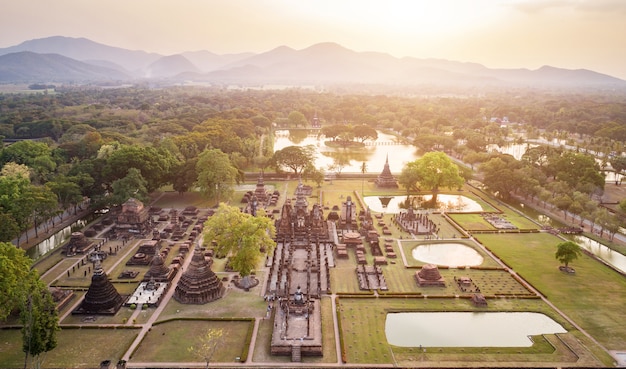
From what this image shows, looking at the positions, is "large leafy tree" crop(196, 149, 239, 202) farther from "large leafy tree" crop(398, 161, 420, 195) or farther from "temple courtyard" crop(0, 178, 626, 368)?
"large leafy tree" crop(398, 161, 420, 195)

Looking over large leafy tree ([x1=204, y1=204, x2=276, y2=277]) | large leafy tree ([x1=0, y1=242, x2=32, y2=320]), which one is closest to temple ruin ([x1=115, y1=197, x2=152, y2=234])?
large leafy tree ([x1=204, y1=204, x2=276, y2=277])

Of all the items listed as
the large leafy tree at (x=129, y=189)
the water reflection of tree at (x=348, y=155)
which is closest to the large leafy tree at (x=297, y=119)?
the water reflection of tree at (x=348, y=155)

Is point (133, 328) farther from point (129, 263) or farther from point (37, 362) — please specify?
point (129, 263)

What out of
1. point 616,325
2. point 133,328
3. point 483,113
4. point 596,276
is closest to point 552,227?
point 596,276

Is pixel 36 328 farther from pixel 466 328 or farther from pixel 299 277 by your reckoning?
pixel 466 328

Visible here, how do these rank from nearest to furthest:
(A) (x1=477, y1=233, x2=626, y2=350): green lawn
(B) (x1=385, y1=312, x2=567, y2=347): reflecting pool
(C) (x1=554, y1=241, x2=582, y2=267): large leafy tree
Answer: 1. (B) (x1=385, y1=312, x2=567, y2=347): reflecting pool
2. (A) (x1=477, y1=233, x2=626, y2=350): green lawn
3. (C) (x1=554, y1=241, x2=582, y2=267): large leafy tree

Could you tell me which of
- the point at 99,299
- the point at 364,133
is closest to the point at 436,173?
the point at 99,299

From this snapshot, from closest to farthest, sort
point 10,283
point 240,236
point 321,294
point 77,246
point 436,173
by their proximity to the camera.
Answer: point 10,283 → point 321,294 → point 240,236 → point 77,246 → point 436,173
